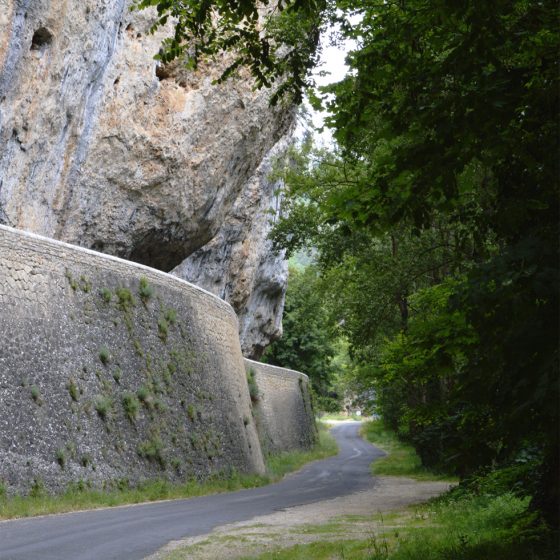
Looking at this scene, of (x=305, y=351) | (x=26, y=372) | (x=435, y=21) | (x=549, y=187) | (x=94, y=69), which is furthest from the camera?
(x=305, y=351)

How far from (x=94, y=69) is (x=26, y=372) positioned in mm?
10242

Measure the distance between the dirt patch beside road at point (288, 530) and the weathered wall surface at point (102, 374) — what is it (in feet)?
13.9

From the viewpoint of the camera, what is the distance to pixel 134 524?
1074cm

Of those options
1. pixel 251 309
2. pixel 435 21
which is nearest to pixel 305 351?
pixel 251 309

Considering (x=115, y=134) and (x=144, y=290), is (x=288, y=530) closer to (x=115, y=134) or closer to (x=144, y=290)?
(x=144, y=290)

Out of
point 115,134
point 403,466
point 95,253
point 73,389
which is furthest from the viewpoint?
point 403,466

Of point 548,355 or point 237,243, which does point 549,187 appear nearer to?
point 548,355

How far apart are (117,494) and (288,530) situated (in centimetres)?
597

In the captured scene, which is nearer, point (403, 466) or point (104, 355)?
point (104, 355)

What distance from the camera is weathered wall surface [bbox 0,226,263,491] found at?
13578 millimetres

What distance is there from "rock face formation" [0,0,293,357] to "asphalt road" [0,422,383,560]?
31.0 feet

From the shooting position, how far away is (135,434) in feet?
54.7

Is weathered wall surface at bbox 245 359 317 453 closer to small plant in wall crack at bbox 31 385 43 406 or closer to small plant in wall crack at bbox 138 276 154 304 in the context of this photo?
small plant in wall crack at bbox 138 276 154 304

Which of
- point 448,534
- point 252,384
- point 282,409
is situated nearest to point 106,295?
point 448,534
